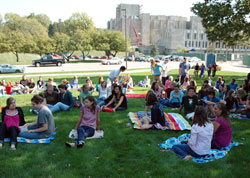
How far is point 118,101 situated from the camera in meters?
9.66

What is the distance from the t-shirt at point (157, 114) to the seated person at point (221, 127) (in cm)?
185

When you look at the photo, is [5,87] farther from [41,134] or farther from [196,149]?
[196,149]

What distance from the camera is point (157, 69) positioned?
13.2m

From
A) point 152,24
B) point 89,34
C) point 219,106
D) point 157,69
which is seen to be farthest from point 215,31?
point 152,24

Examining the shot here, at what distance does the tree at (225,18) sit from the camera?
2142 centimetres

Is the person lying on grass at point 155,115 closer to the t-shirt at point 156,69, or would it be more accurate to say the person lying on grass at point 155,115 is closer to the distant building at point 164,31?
the t-shirt at point 156,69

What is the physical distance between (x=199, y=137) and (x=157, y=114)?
7.16 ft

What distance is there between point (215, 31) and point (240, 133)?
59.5 ft

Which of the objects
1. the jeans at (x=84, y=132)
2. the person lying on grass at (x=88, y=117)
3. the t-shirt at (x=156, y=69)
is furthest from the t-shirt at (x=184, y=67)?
the jeans at (x=84, y=132)

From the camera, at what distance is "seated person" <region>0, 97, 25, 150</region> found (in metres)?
5.67

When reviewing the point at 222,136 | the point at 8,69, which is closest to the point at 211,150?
the point at 222,136

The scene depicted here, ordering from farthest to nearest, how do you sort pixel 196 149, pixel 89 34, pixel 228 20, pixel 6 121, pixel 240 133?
pixel 89 34 → pixel 228 20 → pixel 240 133 → pixel 6 121 → pixel 196 149

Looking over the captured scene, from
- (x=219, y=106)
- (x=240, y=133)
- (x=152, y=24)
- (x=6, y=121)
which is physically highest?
(x=152, y=24)

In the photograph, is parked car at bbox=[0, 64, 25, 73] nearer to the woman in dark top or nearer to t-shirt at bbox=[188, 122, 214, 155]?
the woman in dark top
